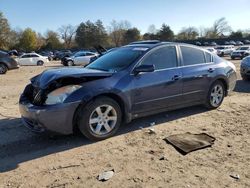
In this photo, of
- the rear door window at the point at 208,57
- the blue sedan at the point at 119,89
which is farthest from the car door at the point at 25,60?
the rear door window at the point at 208,57

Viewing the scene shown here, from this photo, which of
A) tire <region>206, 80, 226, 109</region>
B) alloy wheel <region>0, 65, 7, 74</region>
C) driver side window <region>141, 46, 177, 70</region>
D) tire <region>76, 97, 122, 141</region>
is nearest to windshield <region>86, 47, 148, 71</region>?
driver side window <region>141, 46, 177, 70</region>

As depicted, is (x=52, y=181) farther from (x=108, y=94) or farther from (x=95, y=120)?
(x=108, y=94)

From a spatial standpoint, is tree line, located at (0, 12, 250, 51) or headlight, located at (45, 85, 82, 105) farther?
tree line, located at (0, 12, 250, 51)

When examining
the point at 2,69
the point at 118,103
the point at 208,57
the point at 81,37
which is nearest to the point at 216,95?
the point at 208,57

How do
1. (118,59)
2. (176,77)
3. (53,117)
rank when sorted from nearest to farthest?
(53,117) < (118,59) < (176,77)

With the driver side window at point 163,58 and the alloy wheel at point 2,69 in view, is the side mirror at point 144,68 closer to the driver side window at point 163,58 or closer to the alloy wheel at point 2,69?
the driver side window at point 163,58

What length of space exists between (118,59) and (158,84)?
94 cm

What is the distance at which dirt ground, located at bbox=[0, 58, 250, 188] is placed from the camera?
3814 mm

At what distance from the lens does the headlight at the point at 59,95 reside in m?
4.77

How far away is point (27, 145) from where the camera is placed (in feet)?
16.5

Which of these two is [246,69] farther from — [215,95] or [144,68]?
[144,68]

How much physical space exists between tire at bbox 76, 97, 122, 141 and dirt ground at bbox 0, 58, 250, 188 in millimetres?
160

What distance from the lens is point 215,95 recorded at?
7.16 m

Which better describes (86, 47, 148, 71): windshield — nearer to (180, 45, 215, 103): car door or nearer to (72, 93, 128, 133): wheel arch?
(72, 93, 128, 133): wheel arch
